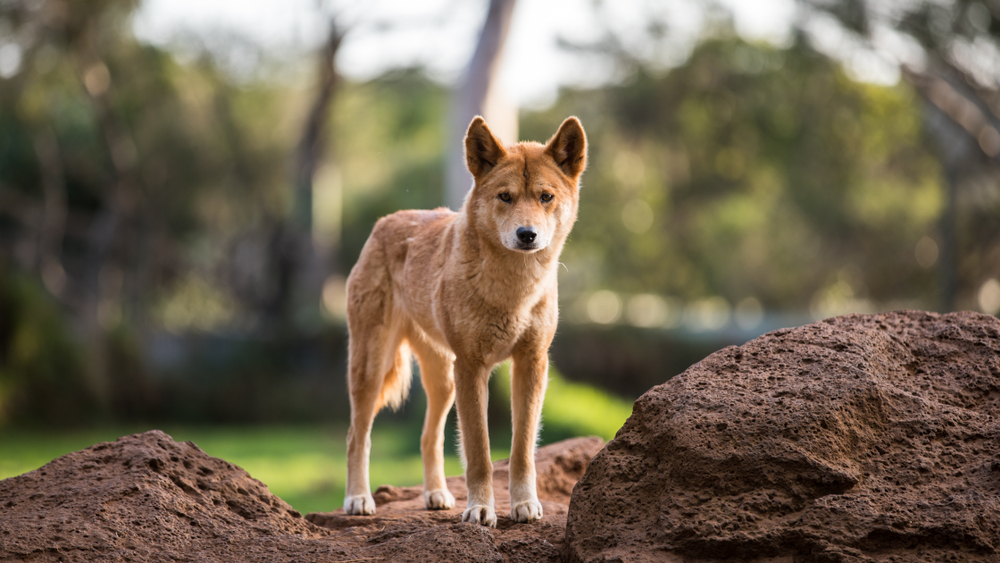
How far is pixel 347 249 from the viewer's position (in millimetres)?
27844

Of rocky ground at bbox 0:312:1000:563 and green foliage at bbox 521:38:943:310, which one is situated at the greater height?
green foliage at bbox 521:38:943:310

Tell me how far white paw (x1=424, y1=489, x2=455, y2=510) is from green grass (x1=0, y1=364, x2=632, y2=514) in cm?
390

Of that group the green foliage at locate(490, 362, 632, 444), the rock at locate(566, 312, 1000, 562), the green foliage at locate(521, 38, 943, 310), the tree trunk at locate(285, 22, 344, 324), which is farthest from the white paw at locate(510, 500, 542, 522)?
the tree trunk at locate(285, 22, 344, 324)

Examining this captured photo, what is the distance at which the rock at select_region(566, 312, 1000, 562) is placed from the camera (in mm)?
3430

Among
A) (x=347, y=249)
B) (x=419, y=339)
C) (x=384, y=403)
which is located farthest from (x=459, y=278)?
(x=347, y=249)

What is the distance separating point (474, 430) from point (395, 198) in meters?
22.6

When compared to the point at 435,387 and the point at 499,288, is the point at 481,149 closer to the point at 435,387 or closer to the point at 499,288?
the point at 499,288

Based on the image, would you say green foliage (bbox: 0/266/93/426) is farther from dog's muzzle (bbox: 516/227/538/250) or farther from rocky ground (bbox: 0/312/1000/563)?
dog's muzzle (bbox: 516/227/538/250)

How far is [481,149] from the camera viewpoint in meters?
4.92

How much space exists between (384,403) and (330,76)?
49.7ft

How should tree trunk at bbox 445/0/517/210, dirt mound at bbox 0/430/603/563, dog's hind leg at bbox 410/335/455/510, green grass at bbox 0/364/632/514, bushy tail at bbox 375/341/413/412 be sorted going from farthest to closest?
tree trunk at bbox 445/0/517/210
green grass at bbox 0/364/632/514
bushy tail at bbox 375/341/413/412
dog's hind leg at bbox 410/335/455/510
dirt mound at bbox 0/430/603/563

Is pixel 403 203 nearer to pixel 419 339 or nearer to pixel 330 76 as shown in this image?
pixel 330 76

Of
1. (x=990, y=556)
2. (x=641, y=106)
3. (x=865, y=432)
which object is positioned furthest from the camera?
(x=641, y=106)

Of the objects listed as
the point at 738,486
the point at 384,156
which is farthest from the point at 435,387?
the point at 384,156
